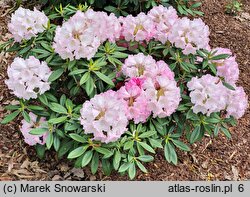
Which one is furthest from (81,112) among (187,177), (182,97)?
(187,177)

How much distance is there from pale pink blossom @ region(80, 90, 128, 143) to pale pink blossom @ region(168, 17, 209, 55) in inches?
24.7

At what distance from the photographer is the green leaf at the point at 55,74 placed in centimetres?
288

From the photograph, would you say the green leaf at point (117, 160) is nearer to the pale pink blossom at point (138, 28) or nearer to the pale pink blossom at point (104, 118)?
the pale pink blossom at point (104, 118)

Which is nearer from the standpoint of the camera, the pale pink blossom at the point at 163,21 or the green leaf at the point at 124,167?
the green leaf at the point at 124,167

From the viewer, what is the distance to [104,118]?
2643 mm

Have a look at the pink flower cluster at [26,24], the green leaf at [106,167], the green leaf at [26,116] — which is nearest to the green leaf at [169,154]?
the green leaf at [106,167]

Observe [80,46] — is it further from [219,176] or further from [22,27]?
[219,176]

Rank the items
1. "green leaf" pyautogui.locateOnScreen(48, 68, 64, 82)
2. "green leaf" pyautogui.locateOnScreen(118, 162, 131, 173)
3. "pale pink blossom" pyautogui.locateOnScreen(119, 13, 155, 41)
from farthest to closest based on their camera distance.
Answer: "pale pink blossom" pyautogui.locateOnScreen(119, 13, 155, 41), "green leaf" pyautogui.locateOnScreen(48, 68, 64, 82), "green leaf" pyautogui.locateOnScreen(118, 162, 131, 173)

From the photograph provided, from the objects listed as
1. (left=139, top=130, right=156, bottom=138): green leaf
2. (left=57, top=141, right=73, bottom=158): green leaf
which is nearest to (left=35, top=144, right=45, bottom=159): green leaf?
(left=57, top=141, right=73, bottom=158): green leaf

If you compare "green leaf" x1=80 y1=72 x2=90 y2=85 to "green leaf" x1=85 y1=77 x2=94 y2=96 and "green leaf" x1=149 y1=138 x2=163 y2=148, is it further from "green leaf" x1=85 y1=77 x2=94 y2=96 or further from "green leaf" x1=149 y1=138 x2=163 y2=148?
"green leaf" x1=149 y1=138 x2=163 y2=148

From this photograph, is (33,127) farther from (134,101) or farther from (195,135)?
(195,135)

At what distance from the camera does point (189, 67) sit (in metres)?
3.11

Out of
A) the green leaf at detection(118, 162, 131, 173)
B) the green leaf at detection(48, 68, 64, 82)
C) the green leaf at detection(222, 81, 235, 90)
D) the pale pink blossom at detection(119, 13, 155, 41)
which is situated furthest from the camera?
the pale pink blossom at detection(119, 13, 155, 41)

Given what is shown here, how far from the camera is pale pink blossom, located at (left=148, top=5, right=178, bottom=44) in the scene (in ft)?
10.4
